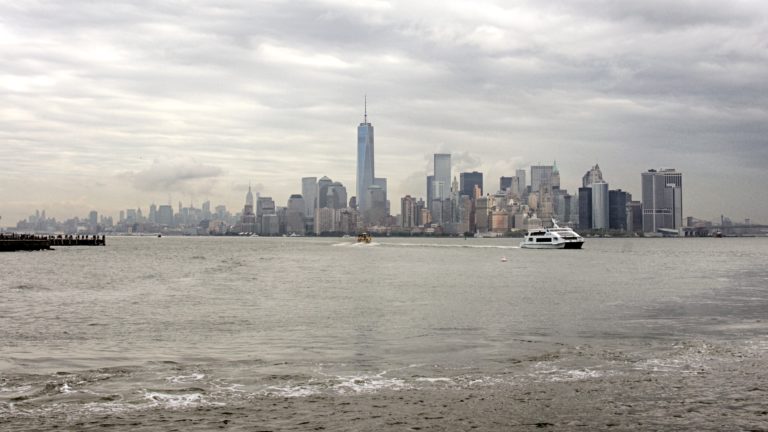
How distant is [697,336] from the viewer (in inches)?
1246

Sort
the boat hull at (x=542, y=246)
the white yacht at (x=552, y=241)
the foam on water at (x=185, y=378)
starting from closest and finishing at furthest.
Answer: the foam on water at (x=185, y=378), the white yacht at (x=552, y=241), the boat hull at (x=542, y=246)

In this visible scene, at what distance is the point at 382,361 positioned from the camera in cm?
2516

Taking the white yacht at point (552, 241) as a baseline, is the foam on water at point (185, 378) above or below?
below

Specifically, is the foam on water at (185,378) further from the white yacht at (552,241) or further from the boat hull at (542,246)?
the boat hull at (542,246)

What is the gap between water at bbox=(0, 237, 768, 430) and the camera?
1756cm

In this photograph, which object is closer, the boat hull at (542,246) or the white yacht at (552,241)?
the white yacht at (552,241)

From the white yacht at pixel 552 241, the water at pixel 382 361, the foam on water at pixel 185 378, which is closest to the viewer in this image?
the water at pixel 382 361

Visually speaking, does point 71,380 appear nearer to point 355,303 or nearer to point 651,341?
point 651,341

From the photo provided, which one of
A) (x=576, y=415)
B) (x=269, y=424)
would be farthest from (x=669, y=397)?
(x=269, y=424)

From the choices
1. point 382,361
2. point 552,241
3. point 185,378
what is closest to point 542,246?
point 552,241

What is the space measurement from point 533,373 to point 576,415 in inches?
209

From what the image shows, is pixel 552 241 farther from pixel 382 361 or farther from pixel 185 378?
pixel 185 378

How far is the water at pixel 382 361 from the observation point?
17.6 metres

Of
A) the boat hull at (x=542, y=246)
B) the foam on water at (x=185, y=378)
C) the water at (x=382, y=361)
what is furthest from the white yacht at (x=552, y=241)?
the foam on water at (x=185, y=378)
